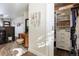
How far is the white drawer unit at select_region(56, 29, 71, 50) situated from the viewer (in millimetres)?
1197

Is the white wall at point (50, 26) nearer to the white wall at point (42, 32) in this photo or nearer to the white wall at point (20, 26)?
the white wall at point (42, 32)

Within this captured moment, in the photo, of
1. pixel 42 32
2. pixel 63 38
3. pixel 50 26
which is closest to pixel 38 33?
pixel 42 32

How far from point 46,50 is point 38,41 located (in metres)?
0.14

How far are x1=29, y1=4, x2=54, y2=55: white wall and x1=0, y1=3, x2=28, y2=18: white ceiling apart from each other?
0.30 feet

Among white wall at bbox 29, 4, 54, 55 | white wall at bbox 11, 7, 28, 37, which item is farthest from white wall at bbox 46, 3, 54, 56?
white wall at bbox 11, 7, 28, 37

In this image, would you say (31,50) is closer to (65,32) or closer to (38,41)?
(38,41)

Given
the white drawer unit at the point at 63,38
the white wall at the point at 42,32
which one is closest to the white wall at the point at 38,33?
the white wall at the point at 42,32

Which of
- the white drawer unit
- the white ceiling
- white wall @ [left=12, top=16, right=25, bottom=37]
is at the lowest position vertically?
the white drawer unit

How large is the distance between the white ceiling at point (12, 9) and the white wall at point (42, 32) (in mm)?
93

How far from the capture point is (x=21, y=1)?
1.22 meters

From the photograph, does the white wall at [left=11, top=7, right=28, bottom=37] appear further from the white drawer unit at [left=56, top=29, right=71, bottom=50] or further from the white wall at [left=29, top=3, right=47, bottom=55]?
the white drawer unit at [left=56, top=29, right=71, bottom=50]

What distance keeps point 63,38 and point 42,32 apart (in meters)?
0.25

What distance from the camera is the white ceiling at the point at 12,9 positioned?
119 cm

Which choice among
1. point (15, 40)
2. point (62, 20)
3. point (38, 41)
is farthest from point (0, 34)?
point (62, 20)
